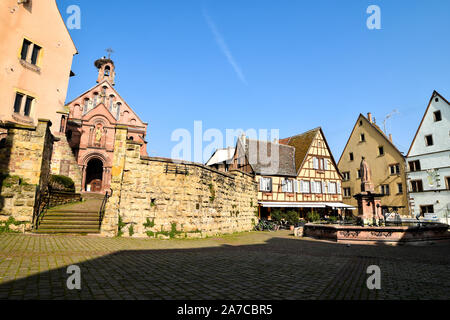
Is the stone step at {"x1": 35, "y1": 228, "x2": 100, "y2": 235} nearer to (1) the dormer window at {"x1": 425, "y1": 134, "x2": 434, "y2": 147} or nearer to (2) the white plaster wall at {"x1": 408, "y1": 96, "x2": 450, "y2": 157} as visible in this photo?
(2) the white plaster wall at {"x1": 408, "y1": 96, "x2": 450, "y2": 157}

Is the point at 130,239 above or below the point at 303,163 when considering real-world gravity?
below

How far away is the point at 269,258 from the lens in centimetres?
745

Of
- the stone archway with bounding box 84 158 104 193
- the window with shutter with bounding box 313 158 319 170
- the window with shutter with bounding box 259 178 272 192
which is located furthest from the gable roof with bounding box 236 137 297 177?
the stone archway with bounding box 84 158 104 193

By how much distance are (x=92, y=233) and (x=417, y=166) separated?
103 ft

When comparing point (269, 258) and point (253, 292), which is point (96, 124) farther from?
point (253, 292)

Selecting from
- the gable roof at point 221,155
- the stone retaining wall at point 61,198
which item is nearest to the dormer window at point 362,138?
the gable roof at point 221,155

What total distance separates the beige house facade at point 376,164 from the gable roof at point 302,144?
7365 mm

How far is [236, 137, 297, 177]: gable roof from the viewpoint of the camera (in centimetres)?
2584

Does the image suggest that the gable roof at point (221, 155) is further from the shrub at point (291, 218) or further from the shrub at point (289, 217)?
the shrub at point (291, 218)

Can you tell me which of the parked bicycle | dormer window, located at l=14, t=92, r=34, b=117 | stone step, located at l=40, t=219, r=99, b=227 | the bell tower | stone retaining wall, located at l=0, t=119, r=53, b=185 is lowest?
the parked bicycle

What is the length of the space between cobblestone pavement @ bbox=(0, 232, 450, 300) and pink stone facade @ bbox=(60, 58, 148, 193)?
19.6 m

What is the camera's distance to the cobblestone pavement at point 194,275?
12.6ft

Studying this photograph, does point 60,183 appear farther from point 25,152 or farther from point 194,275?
point 194,275

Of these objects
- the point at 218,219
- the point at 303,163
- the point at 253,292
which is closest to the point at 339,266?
the point at 253,292
